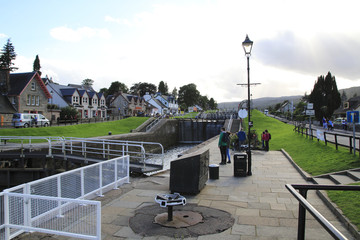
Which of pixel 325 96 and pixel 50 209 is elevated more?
pixel 325 96

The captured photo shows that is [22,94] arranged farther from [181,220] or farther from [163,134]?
[181,220]

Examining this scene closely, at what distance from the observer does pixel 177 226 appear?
6066mm

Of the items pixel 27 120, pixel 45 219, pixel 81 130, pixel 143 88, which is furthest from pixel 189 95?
pixel 45 219

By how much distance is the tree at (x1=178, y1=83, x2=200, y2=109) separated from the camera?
136 meters

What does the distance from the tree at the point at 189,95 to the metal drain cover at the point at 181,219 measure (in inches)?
5005

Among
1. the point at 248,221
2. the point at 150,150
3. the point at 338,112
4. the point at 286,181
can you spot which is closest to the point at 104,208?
the point at 248,221

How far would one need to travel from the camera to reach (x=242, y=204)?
7777mm

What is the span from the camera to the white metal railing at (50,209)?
523cm

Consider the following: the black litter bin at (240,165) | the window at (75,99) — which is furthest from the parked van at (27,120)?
the black litter bin at (240,165)

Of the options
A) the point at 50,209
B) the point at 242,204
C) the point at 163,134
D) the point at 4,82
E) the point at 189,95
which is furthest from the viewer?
the point at 189,95

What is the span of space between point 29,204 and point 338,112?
293 feet

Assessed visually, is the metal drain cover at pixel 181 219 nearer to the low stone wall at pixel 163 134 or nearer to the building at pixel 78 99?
the low stone wall at pixel 163 134

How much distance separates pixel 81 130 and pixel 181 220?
3258 centimetres

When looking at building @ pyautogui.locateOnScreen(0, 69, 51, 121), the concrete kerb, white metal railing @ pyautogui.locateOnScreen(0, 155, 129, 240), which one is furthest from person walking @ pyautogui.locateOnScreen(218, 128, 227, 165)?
building @ pyautogui.locateOnScreen(0, 69, 51, 121)
